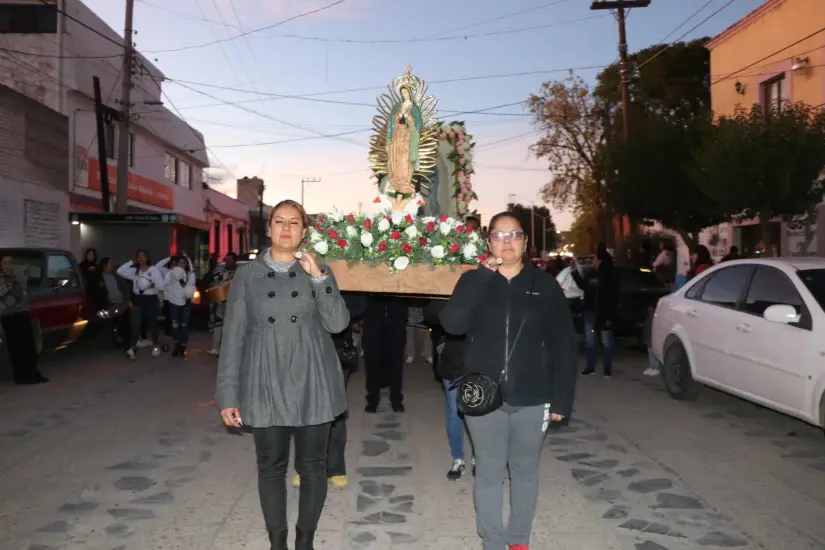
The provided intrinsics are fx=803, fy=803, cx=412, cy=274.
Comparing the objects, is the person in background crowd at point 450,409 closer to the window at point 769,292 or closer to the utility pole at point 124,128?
the window at point 769,292

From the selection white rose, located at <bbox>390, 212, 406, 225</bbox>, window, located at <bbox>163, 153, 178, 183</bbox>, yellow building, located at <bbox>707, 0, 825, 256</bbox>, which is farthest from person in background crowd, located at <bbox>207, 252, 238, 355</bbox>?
window, located at <bbox>163, 153, 178, 183</bbox>

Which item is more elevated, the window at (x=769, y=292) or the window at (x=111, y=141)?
the window at (x=111, y=141)

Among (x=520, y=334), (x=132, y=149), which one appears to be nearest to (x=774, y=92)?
(x=520, y=334)

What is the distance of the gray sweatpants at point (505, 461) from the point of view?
4043mm

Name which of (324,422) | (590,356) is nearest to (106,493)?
(324,422)

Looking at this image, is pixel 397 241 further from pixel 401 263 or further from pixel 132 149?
pixel 132 149

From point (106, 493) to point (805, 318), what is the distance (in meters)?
5.87

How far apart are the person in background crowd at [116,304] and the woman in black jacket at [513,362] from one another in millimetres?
11071

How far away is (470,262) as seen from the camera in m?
5.81

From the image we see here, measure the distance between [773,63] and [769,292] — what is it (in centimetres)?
1905

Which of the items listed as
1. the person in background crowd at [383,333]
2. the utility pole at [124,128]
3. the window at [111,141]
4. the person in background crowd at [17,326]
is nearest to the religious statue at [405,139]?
the person in background crowd at [383,333]

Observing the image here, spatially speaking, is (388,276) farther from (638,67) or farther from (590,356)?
(638,67)

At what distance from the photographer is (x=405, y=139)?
26.7 ft

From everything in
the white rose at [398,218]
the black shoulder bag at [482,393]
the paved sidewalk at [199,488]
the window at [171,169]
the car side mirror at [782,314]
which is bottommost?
the paved sidewalk at [199,488]
